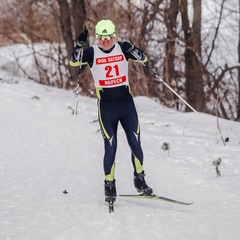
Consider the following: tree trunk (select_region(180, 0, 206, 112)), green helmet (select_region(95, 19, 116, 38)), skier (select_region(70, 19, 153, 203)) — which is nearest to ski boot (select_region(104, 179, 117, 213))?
skier (select_region(70, 19, 153, 203))

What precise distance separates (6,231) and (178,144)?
11.8ft

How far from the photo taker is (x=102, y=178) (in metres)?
5.73

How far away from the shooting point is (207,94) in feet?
35.2

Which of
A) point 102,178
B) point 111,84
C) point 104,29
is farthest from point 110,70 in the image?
point 102,178

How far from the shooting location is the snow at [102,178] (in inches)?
164

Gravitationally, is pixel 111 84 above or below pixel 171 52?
below

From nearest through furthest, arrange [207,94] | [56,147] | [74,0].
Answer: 1. [56,147]
2. [207,94]
3. [74,0]

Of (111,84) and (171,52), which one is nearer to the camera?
(111,84)

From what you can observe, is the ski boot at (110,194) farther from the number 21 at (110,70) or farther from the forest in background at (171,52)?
the forest in background at (171,52)

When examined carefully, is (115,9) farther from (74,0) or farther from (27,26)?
(27,26)

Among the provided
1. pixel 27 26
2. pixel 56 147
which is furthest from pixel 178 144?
pixel 27 26

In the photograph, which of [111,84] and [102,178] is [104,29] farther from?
[102,178]

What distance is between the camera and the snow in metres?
4.16

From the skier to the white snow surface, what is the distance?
464 mm
